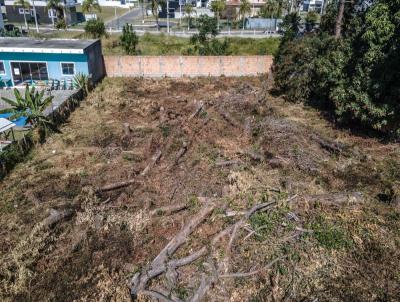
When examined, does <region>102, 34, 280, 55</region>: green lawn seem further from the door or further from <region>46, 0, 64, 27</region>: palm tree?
<region>46, 0, 64, 27</region>: palm tree

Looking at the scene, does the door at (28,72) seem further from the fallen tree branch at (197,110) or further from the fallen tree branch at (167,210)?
the fallen tree branch at (167,210)

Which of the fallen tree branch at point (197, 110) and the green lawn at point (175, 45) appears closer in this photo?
the fallen tree branch at point (197, 110)

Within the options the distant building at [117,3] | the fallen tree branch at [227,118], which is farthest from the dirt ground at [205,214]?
the distant building at [117,3]

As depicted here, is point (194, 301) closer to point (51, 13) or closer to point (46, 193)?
point (46, 193)

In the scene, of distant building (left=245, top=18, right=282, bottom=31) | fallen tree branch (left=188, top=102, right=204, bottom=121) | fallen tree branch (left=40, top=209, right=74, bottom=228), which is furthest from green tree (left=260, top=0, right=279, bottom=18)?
fallen tree branch (left=40, top=209, right=74, bottom=228)

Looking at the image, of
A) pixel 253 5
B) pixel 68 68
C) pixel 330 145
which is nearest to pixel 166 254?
pixel 330 145

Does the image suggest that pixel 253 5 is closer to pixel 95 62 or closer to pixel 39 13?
pixel 39 13
